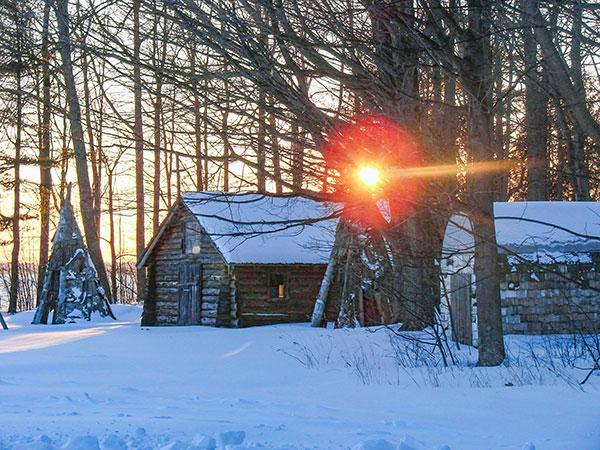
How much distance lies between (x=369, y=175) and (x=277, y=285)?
48.1 feet

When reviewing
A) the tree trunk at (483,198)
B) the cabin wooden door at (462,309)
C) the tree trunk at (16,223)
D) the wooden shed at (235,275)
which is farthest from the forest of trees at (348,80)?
the tree trunk at (16,223)

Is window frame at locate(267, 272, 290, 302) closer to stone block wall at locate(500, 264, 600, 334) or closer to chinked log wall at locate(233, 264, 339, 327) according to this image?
chinked log wall at locate(233, 264, 339, 327)

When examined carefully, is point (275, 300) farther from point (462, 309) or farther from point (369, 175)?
point (369, 175)

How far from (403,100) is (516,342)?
7.33 metres

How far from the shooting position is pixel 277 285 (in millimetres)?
23391

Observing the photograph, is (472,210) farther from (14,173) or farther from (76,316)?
(14,173)

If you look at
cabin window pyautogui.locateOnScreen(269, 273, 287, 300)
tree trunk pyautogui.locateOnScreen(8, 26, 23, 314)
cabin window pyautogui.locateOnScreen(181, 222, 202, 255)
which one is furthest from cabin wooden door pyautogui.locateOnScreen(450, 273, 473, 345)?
tree trunk pyautogui.locateOnScreen(8, 26, 23, 314)

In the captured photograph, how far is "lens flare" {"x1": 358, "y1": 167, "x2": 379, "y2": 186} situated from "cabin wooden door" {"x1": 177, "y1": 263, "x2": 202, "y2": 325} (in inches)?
567

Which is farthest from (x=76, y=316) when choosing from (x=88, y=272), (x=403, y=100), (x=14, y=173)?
(x=403, y=100)

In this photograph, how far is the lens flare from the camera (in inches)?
348

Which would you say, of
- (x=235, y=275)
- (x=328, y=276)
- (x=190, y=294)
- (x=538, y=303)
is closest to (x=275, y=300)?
(x=235, y=275)

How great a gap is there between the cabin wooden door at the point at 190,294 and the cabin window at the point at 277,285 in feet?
8.01

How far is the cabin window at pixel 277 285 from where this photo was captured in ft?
74.7

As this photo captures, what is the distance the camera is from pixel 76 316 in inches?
907
